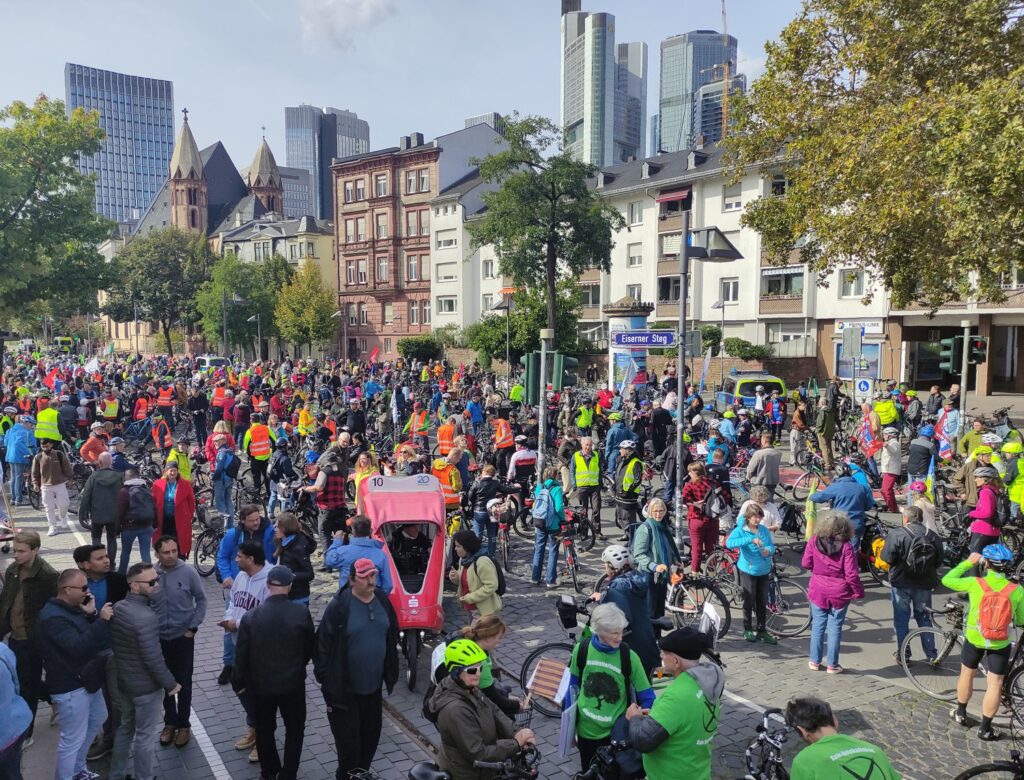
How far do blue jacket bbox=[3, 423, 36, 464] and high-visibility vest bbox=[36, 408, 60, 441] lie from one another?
0.22 m

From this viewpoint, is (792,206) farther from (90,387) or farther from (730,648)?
(90,387)

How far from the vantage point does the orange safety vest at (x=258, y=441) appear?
1408 centimetres

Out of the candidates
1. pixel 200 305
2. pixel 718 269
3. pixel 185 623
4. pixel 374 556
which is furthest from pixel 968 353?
pixel 200 305

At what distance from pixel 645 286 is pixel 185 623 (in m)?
44.4

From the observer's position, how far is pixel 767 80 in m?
16.7

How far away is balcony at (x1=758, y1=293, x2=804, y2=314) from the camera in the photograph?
4169 centimetres

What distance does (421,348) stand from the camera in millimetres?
52688

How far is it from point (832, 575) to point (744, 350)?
32824 mm

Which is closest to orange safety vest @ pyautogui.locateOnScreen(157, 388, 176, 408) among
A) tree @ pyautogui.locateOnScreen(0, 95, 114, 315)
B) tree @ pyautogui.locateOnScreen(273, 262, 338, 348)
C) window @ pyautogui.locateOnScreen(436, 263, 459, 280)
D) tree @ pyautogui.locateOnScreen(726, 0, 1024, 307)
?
tree @ pyautogui.locateOnScreen(0, 95, 114, 315)

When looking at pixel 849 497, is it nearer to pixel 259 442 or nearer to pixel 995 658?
pixel 995 658

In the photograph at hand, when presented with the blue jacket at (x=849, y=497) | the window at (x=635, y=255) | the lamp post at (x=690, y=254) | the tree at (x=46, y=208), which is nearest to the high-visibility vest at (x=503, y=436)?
the lamp post at (x=690, y=254)

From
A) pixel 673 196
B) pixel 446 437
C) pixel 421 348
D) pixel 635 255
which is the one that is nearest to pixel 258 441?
pixel 446 437

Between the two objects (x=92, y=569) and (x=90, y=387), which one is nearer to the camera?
(x=92, y=569)

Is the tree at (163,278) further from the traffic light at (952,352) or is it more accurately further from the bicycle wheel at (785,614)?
the bicycle wheel at (785,614)
